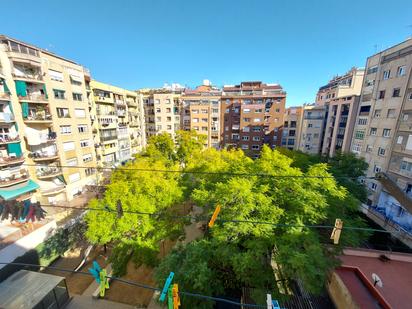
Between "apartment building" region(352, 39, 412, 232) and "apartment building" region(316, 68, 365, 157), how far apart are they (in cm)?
244

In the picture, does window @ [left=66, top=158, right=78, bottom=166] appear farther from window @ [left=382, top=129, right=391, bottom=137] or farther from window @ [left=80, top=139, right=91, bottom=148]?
window @ [left=382, top=129, right=391, bottom=137]

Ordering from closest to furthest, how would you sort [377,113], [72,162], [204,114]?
[72,162] → [377,113] → [204,114]

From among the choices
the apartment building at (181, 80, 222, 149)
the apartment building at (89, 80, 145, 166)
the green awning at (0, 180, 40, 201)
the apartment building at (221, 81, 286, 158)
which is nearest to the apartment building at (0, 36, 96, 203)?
the green awning at (0, 180, 40, 201)

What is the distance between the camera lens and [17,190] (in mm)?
20141

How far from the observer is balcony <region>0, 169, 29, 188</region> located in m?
19.7

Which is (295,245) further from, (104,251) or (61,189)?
(61,189)

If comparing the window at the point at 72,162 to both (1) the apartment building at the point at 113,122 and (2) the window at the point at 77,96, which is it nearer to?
(1) the apartment building at the point at 113,122

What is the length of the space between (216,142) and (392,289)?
3765 cm

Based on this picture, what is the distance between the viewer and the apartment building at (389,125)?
21703mm

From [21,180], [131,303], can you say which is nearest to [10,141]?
[21,180]

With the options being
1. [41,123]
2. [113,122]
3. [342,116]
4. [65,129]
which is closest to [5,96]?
[41,123]

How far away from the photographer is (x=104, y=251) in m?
19.1

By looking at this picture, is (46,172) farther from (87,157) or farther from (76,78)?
(76,78)

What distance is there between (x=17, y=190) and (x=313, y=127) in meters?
51.8
